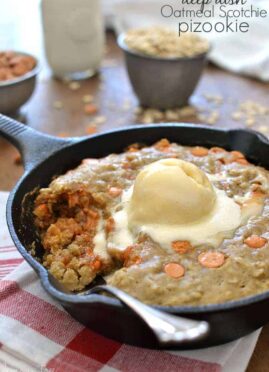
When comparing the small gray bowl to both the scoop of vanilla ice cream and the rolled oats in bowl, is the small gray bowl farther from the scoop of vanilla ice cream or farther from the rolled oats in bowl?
the scoop of vanilla ice cream

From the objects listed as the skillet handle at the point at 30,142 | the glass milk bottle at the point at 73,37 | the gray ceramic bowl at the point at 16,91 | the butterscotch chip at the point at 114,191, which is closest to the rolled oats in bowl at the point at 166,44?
the glass milk bottle at the point at 73,37

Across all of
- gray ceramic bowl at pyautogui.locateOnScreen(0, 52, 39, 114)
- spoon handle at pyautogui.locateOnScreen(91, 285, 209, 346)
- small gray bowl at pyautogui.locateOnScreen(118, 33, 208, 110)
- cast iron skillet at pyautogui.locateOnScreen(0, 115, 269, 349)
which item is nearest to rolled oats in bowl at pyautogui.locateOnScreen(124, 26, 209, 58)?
small gray bowl at pyautogui.locateOnScreen(118, 33, 208, 110)

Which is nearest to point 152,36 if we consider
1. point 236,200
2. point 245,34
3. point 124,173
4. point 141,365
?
point 245,34

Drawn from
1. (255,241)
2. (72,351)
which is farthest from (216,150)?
(72,351)

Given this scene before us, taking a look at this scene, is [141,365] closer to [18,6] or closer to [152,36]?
[152,36]

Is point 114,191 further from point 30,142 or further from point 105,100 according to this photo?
point 105,100

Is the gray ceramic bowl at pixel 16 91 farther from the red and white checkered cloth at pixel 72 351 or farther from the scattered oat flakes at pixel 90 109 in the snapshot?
the red and white checkered cloth at pixel 72 351
